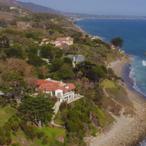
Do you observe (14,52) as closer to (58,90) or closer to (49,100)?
(58,90)

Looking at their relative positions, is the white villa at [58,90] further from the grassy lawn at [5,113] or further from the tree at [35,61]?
the tree at [35,61]

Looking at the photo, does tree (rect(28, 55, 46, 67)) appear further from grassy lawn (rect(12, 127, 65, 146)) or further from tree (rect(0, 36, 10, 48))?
grassy lawn (rect(12, 127, 65, 146))

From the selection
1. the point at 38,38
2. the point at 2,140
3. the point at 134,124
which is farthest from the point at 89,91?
the point at 38,38

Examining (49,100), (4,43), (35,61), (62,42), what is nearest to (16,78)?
(49,100)

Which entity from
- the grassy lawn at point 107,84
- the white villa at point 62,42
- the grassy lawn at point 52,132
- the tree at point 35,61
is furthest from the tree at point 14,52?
the grassy lawn at point 52,132

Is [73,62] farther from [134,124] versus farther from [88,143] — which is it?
[88,143]

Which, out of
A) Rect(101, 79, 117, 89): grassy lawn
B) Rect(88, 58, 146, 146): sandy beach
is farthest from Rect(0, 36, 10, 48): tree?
Rect(88, 58, 146, 146): sandy beach
